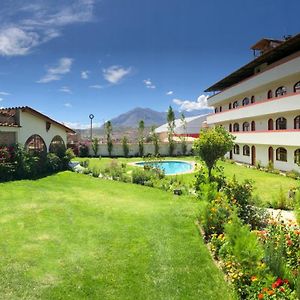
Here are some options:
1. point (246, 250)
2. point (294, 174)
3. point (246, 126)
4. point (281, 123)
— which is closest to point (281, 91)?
point (281, 123)

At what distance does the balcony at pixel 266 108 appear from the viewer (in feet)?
84.1

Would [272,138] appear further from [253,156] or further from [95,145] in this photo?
[95,145]

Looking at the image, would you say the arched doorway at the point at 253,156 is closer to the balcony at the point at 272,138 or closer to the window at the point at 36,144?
the balcony at the point at 272,138

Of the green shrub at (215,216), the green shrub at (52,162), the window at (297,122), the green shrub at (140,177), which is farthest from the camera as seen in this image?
the window at (297,122)

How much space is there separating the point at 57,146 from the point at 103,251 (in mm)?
20086

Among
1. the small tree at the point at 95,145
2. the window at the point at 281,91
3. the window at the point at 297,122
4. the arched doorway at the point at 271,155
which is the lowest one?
the arched doorway at the point at 271,155

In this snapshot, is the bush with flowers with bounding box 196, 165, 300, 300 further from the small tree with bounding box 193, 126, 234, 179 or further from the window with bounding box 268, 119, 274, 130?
the window with bounding box 268, 119, 274, 130

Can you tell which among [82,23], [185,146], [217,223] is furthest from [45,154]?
[185,146]

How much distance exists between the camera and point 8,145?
2252cm

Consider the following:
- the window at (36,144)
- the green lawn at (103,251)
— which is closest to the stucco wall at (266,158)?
the green lawn at (103,251)

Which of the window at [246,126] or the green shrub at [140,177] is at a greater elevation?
the window at [246,126]

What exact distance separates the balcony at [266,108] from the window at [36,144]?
18.8 metres

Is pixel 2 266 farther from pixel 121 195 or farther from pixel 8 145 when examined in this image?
pixel 8 145

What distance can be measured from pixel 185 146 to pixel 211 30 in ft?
78.2
